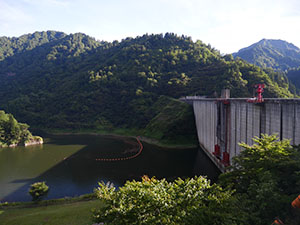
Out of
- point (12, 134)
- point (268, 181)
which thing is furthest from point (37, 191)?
point (12, 134)

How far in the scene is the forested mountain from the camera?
324 ft

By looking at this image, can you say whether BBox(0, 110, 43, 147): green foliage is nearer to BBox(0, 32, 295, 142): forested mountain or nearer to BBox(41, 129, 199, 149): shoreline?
BBox(41, 129, 199, 149): shoreline

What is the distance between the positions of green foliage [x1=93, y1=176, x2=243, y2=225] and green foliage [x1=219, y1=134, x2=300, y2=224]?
1.11 m

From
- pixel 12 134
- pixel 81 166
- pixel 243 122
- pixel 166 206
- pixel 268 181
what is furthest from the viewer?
pixel 12 134

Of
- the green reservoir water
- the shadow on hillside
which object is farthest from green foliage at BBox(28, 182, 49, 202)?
the green reservoir water

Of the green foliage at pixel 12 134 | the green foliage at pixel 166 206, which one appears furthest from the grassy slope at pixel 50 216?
the green foliage at pixel 12 134

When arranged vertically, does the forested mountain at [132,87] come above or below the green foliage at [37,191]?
above

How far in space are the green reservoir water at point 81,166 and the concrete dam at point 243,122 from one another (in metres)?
7.38

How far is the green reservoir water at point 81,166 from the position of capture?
136 ft

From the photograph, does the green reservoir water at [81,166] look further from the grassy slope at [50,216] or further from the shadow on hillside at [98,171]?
the grassy slope at [50,216]

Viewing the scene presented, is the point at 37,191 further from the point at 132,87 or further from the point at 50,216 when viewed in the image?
the point at 132,87

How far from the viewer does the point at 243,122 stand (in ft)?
107

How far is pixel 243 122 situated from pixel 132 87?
96938 mm

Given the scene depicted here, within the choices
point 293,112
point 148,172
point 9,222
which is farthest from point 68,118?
point 293,112
